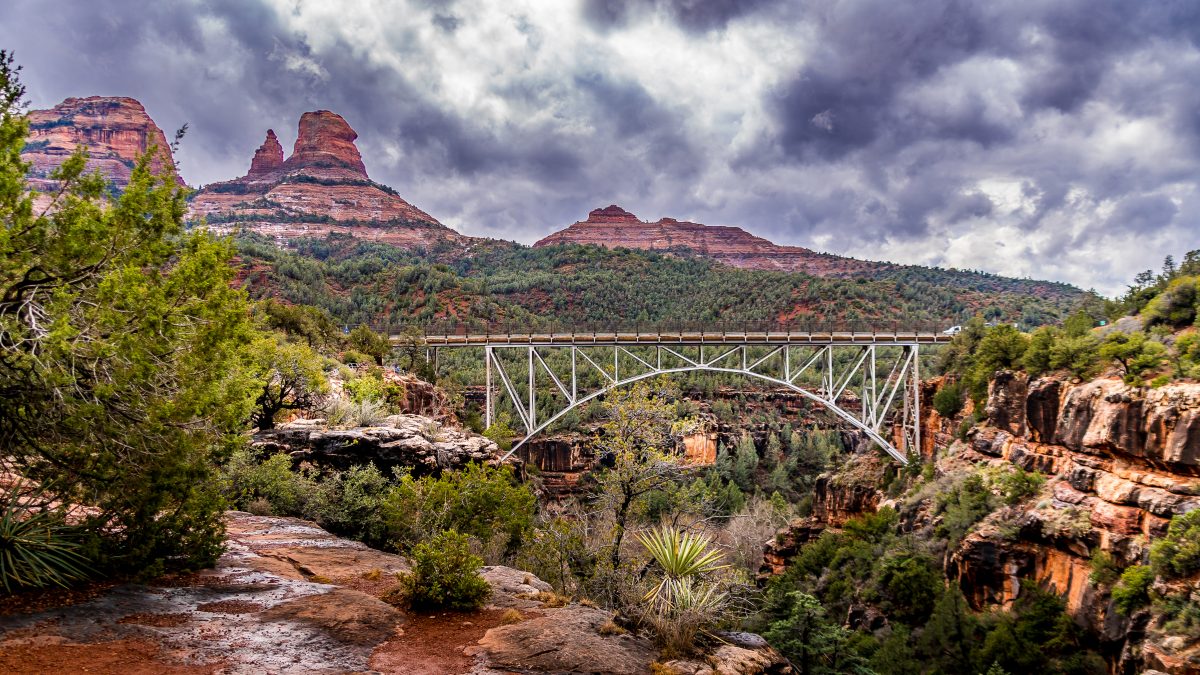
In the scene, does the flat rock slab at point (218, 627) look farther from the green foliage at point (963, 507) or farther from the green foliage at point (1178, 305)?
the green foliage at point (1178, 305)

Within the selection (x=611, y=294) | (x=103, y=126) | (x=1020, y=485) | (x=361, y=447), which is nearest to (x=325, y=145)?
(x=103, y=126)

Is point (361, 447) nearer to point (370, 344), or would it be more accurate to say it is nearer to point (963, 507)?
point (963, 507)

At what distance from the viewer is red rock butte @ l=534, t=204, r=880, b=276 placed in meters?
157

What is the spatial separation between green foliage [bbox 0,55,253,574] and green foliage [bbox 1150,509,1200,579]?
17110mm

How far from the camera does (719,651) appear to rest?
6.32 metres

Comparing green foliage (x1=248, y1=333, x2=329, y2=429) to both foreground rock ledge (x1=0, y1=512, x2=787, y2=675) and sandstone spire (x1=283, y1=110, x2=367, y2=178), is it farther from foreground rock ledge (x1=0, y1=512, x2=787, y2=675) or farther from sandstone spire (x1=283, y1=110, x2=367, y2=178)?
sandstone spire (x1=283, y1=110, x2=367, y2=178)

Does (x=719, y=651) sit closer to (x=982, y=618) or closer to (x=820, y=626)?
(x=820, y=626)

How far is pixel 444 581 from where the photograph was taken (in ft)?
22.6

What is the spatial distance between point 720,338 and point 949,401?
10471mm

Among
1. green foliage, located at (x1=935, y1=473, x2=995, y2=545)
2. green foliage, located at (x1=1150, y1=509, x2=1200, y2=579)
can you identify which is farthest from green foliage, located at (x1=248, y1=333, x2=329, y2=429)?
green foliage, located at (x1=935, y1=473, x2=995, y2=545)

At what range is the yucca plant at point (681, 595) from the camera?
627 cm

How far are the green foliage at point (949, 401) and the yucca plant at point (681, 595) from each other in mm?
24661

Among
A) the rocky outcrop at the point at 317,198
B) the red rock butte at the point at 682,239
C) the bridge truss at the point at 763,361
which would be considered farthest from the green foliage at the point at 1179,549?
the red rock butte at the point at 682,239

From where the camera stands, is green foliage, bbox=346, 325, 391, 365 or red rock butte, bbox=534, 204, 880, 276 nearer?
green foliage, bbox=346, 325, 391, 365
